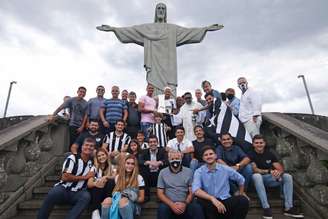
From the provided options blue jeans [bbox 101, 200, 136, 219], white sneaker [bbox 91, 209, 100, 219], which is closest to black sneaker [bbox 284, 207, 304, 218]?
blue jeans [bbox 101, 200, 136, 219]

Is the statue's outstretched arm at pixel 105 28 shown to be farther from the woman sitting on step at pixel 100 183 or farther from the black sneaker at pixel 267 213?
the black sneaker at pixel 267 213

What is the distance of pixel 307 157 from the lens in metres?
4.06

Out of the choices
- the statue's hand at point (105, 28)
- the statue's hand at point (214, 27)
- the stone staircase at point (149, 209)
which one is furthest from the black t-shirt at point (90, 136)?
the statue's hand at point (214, 27)

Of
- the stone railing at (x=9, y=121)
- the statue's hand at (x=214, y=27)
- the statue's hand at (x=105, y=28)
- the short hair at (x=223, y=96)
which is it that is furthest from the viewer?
the statue's hand at (x=214, y=27)

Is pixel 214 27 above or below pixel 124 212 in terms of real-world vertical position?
above

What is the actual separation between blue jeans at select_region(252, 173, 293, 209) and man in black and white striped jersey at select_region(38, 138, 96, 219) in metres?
2.30

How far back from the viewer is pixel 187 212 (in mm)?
3396

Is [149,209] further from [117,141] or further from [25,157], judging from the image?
[25,157]

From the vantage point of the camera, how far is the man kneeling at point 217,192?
322 centimetres

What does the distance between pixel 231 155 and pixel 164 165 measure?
1.06 m

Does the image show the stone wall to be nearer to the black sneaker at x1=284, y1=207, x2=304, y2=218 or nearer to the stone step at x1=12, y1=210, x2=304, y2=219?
the black sneaker at x1=284, y1=207, x2=304, y2=218

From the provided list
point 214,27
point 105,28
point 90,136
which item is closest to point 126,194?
point 90,136

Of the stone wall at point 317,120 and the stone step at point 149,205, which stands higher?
the stone wall at point 317,120

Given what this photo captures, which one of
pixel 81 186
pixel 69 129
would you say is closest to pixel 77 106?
pixel 69 129
